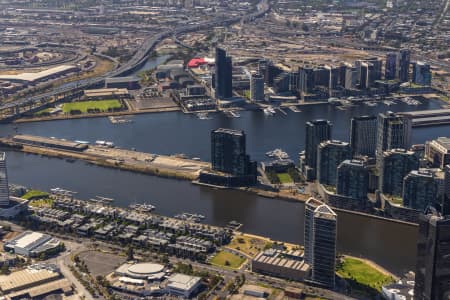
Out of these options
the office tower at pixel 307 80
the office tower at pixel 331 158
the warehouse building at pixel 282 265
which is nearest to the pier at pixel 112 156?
the office tower at pixel 331 158

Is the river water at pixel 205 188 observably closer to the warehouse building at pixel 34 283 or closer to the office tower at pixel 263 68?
the office tower at pixel 263 68

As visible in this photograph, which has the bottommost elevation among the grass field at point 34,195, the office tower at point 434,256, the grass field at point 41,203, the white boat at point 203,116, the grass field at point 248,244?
the grass field at point 248,244

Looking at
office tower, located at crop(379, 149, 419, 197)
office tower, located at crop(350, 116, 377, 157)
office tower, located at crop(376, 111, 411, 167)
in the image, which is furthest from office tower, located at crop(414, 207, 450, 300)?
office tower, located at crop(350, 116, 377, 157)

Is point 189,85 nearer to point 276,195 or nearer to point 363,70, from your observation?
point 363,70

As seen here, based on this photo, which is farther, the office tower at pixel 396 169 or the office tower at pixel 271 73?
the office tower at pixel 271 73

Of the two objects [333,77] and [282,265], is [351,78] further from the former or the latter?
[282,265]

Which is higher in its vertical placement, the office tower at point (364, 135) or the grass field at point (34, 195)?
the office tower at point (364, 135)

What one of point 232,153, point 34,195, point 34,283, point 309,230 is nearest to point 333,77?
point 232,153

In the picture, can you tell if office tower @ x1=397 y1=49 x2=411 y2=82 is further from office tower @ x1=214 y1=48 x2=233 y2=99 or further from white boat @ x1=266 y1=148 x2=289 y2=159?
white boat @ x1=266 y1=148 x2=289 y2=159
